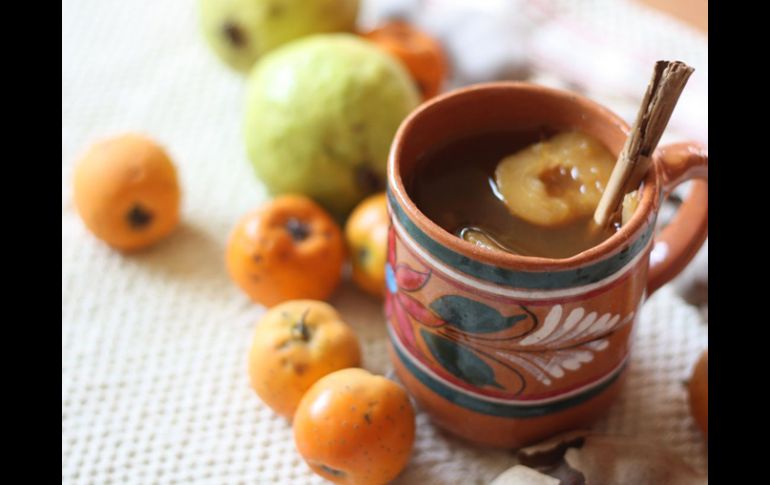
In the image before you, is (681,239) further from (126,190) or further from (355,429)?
(126,190)

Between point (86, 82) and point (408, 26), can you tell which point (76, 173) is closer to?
point (86, 82)

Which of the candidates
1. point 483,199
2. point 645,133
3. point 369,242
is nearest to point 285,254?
point 369,242

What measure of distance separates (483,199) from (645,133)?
11 cm

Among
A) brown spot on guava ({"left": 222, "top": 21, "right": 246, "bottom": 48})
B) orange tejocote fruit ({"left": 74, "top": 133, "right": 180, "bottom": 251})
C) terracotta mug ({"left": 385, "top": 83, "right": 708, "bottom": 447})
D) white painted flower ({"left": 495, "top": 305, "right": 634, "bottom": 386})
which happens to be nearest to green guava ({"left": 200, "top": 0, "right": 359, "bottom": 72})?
brown spot on guava ({"left": 222, "top": 21, "right": 246, "bottom": 48})

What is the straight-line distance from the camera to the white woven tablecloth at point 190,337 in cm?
57

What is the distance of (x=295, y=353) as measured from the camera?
561 mm

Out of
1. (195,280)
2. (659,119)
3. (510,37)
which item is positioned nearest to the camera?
(659,119)

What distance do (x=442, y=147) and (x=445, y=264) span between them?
111mm

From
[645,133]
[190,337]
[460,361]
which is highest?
[645,133]

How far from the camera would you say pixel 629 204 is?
0.48m

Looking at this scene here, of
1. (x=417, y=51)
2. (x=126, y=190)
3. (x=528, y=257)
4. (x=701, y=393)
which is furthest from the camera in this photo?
(x=417, y=51)

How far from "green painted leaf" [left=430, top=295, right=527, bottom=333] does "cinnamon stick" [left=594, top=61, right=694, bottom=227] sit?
0.08m

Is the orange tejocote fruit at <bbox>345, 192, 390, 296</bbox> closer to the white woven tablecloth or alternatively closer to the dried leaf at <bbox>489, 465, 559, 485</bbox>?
the white woven tablecloth
